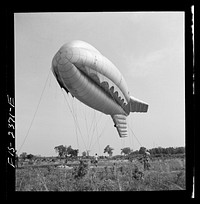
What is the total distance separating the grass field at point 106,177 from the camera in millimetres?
5285

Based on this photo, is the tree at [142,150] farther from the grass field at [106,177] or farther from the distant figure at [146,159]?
the grass field at [106,177]

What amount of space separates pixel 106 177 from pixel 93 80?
1.71m

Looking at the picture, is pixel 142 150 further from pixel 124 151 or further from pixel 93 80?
pixel 93 80

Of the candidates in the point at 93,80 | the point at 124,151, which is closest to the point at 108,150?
the point at 124,151

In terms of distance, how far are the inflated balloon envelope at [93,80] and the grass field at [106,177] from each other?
68 centimetres

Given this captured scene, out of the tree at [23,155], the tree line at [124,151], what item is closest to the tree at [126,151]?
the tree line at [124,151]

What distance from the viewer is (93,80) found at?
233 inches

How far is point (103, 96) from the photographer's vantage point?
242 inches

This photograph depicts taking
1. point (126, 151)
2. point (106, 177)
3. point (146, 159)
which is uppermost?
point (126, 151)

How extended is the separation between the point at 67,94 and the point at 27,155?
4.09 ft

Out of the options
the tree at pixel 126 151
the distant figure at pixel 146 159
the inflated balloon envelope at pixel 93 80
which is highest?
the inflated balloon envelope at pixel 93 80
